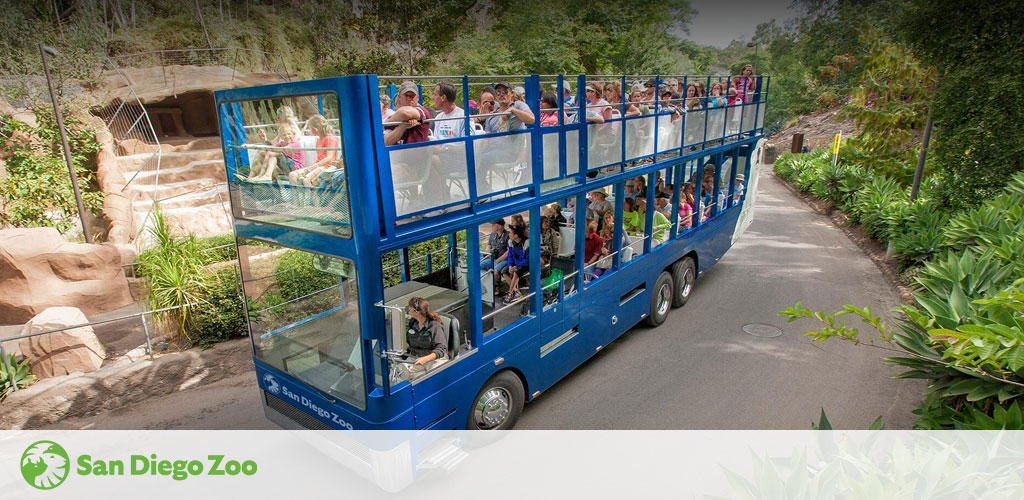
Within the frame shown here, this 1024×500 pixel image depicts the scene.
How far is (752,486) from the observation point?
328cm

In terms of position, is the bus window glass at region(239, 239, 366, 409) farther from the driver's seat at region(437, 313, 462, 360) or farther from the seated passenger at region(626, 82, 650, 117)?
the seated passenger at region(626, 82, 650, 117)

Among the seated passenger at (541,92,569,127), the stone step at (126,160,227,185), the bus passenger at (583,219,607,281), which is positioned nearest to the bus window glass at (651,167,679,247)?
the bus passenger at (583,219,607,281)

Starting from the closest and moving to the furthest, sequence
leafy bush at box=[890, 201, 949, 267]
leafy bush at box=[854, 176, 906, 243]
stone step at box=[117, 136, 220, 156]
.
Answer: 1. leafy bush at box=[890, 201, 949, 267]
2. leafy bush at box=[854, 176, 906, 243]
3. stone step at box=[117, 136, 220, 156]

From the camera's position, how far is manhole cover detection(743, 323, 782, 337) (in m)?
8.19

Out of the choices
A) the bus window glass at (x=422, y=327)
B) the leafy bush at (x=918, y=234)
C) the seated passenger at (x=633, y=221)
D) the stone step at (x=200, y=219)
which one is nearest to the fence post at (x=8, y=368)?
the bus window glass at (x=422, y=327)

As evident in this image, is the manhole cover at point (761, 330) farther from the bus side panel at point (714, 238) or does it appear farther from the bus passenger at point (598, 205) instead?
the bus passenger at point (598, 205)

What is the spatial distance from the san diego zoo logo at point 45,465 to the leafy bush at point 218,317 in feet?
7.58

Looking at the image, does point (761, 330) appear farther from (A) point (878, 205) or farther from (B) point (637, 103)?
(A) point (878, 205)

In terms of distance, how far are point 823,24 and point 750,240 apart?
39.8 meters

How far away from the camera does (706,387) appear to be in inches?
264

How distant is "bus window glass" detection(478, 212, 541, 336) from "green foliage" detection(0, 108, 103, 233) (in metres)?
12.5

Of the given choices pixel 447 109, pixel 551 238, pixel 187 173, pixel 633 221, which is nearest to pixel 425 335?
pixel 447 109

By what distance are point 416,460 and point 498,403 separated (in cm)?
120

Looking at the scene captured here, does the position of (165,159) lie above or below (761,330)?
above
